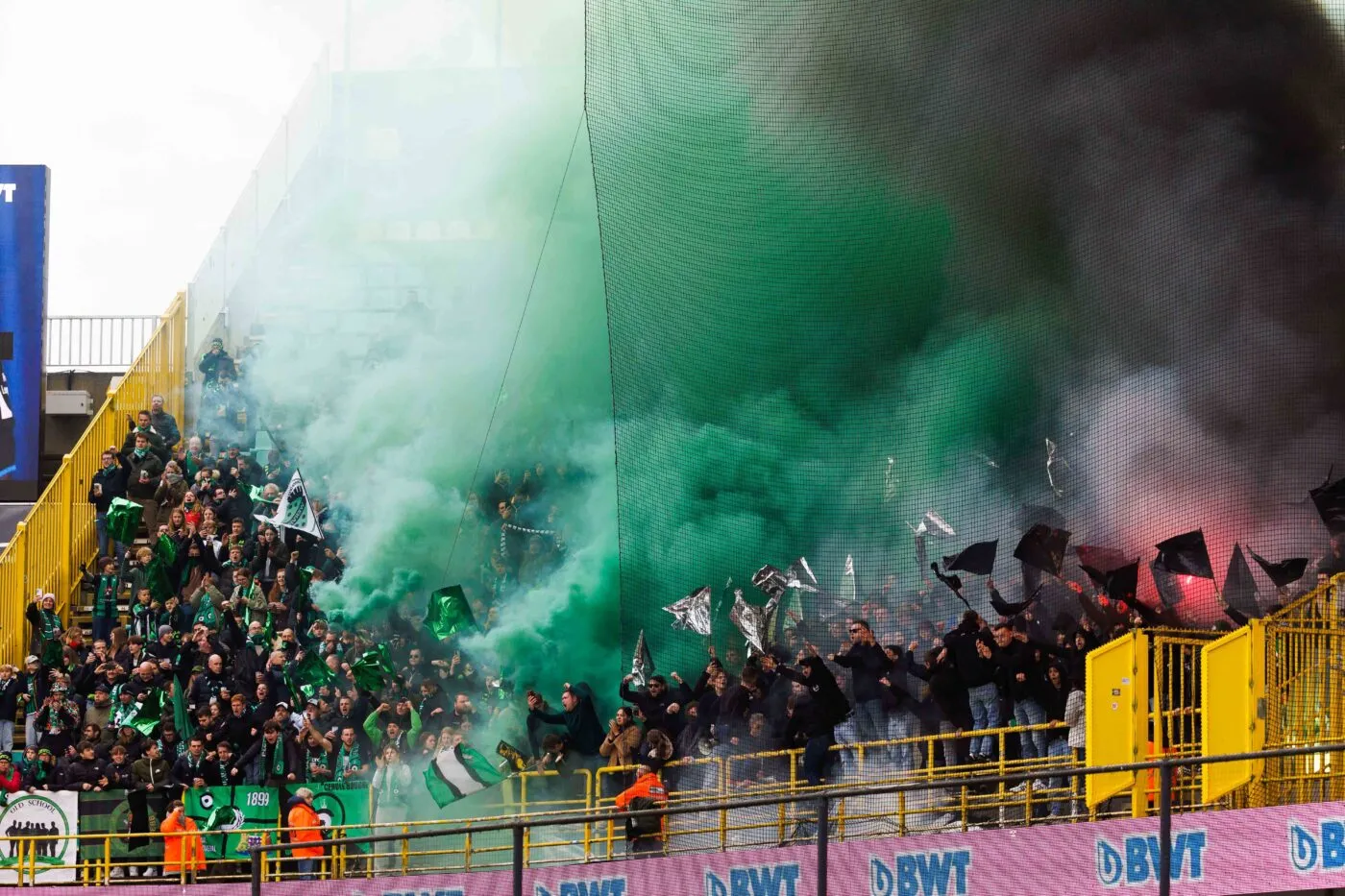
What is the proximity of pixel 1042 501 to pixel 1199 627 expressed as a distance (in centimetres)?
207

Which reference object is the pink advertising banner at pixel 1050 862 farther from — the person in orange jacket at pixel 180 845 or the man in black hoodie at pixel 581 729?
the person in orange jacket at pixel 180 845

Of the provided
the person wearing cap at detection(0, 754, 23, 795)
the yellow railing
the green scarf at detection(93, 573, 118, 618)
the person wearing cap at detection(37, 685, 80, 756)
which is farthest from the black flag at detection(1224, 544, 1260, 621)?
the yellow railing

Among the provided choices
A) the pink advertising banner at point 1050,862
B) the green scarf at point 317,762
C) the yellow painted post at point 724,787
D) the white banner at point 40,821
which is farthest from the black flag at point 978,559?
A: the white banner at point 40,821

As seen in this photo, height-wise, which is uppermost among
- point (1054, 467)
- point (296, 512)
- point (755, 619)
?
point (296, 512)

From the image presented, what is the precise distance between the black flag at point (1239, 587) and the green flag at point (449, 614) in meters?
6.06

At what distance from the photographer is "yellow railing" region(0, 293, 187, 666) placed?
1873cm

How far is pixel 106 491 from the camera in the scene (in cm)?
1875

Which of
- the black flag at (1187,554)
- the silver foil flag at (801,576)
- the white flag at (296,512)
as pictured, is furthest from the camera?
the white flag at (296,512)

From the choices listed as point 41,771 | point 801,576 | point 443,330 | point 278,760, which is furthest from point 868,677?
point 443,330

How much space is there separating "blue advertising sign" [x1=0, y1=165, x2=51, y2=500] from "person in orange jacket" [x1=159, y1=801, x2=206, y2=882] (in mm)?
7219

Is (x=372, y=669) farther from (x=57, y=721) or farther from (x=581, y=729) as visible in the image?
(x=581, y=729)

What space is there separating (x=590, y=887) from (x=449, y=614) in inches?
221

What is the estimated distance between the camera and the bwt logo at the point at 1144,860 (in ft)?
31.8

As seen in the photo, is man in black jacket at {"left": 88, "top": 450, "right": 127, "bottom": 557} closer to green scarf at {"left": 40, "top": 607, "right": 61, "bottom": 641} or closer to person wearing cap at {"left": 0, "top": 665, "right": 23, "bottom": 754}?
green scarf at {"left": 40, "top": 607, "right": 61, "bottom": 641}
